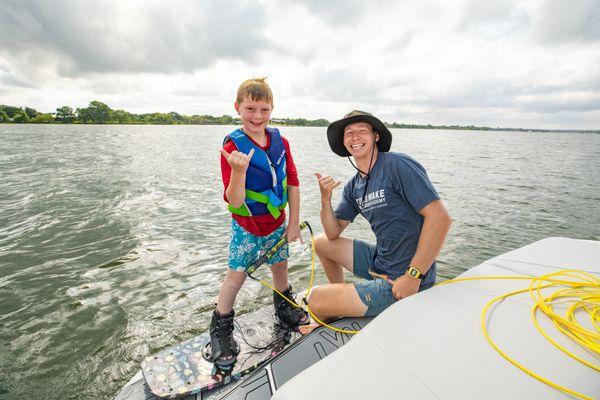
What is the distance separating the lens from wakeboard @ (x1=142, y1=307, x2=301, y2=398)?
2.71 metres

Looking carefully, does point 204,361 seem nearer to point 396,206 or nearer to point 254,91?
point 396,206

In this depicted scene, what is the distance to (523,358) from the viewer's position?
1819 mm

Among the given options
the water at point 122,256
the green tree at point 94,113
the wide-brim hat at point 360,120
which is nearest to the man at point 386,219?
the wide-brim hat at point 360,120

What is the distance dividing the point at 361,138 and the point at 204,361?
9.13 feet

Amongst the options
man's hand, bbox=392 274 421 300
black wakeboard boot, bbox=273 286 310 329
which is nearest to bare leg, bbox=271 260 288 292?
black wakeboard boot, bbox=273 286 310 329

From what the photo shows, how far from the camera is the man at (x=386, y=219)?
2.76m

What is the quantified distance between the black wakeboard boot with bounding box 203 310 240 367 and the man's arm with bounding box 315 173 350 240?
1.53 meters

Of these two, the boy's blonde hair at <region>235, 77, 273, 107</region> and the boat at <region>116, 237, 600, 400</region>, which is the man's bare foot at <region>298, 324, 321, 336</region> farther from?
the boy's blonde hair at <region>235, 77, 273, 107</region>

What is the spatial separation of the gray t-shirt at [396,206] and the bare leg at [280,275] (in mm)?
1094

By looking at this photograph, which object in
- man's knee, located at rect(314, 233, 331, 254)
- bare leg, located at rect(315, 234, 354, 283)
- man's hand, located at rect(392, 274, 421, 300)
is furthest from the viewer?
man's knee, located at rect(314, 233, 331, 254)

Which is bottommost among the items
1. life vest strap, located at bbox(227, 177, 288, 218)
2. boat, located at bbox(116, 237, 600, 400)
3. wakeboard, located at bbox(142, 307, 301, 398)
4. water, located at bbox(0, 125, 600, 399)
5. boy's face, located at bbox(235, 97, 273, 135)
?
water, located at bbox(0, 125, 600, 399)

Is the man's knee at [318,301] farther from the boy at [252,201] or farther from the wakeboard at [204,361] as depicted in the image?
the boy at [252,201]

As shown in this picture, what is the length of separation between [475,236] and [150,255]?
817 centimetres

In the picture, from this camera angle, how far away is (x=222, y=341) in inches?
121
